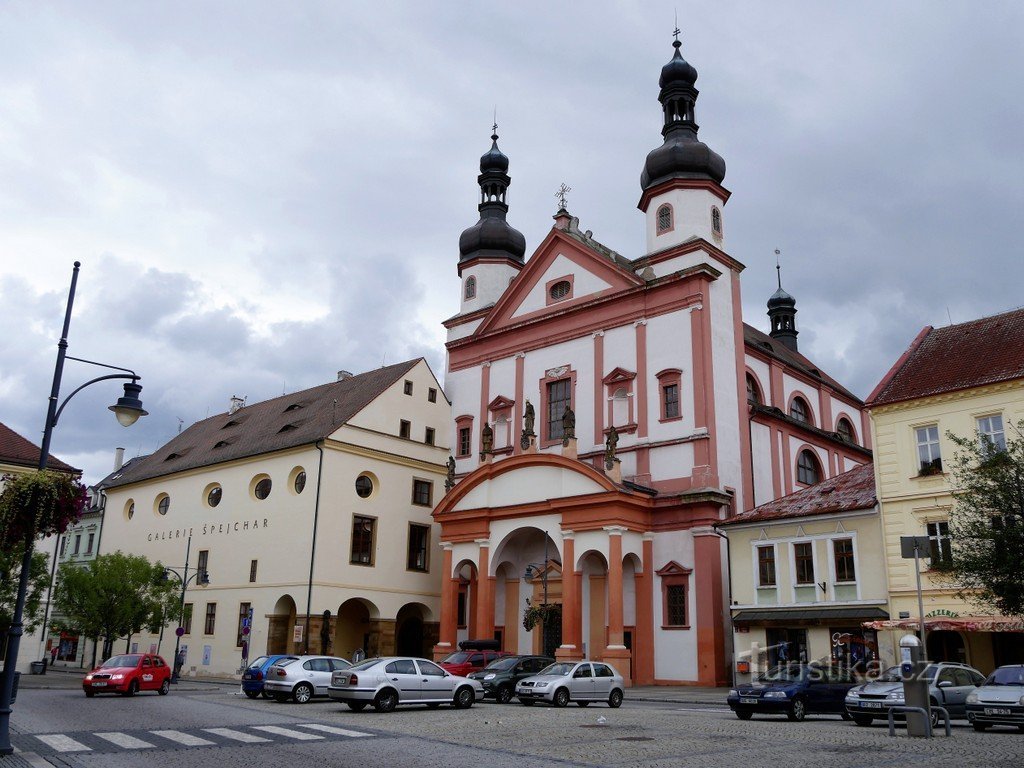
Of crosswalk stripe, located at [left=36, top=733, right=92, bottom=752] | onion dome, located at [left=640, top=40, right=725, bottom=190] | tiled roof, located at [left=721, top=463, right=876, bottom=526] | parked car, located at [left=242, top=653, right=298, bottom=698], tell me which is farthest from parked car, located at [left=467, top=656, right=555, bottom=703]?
onion dome, located at [left=640, top=40, right=725, bottom=190]

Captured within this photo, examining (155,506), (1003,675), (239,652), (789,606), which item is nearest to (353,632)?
(239,652)

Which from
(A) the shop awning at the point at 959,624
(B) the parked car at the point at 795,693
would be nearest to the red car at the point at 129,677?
(B) the parked car at the point at 795,693

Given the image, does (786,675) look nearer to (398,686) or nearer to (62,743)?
(398,686)

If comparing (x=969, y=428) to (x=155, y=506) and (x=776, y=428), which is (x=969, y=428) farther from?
(x=155, y=506)

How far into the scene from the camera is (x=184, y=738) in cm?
1582

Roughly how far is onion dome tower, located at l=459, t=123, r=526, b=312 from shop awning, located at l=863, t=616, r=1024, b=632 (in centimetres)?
2754

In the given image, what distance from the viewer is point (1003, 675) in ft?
62.6

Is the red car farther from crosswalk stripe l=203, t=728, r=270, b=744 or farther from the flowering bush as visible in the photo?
the flowering bush

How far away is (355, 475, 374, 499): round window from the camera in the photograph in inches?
1736

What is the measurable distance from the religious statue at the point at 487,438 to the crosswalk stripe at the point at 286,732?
24.0 meters

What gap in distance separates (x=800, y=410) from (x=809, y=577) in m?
18.4

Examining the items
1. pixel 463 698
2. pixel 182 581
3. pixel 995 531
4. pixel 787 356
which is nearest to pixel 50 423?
pixel 463 698

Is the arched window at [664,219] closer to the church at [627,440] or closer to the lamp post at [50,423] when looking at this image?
the church at [627,440]

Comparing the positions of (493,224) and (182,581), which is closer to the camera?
(182,581)
